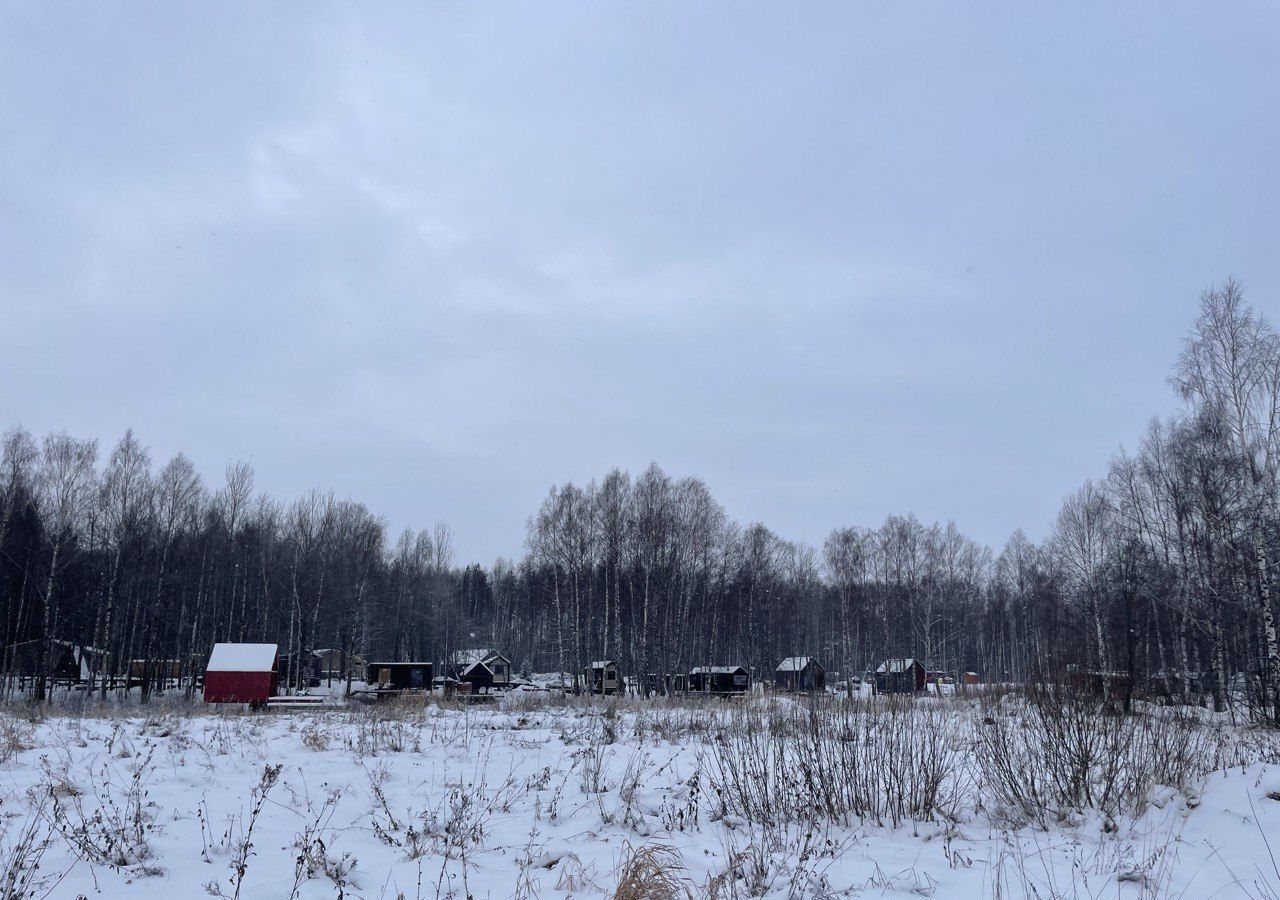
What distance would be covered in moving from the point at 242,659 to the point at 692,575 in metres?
22.2

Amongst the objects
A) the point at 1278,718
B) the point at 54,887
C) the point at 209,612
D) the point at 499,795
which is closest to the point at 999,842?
the point at 499,795

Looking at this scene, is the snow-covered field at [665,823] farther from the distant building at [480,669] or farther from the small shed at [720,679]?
the distant building at [480,669]

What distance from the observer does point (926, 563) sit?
50719 mm

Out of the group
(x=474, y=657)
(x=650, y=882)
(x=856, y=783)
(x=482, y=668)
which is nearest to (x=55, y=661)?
(x=482, y=668)

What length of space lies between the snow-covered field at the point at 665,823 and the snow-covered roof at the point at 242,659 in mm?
22308

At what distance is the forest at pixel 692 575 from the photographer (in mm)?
22562

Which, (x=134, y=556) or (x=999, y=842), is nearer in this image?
(x=999, y=842)

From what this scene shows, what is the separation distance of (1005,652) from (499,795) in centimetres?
6496

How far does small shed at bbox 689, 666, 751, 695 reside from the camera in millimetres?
46656

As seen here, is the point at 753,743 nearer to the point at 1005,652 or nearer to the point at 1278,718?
the point at 1278,718

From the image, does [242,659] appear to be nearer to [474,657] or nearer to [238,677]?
[238,677]

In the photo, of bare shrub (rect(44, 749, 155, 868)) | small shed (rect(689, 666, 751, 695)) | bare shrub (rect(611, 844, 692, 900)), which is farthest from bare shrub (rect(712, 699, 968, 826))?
small shed (rect(689, 666, 751, 695))

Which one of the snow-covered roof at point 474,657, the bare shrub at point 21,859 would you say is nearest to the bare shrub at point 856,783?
the bare shrub at point 21,859

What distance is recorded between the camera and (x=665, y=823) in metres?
7.01
